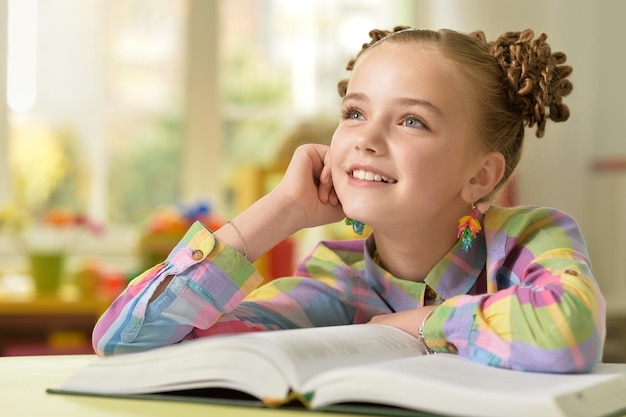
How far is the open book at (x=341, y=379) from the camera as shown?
0.76 meters

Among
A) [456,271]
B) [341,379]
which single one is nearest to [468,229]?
[456,271]

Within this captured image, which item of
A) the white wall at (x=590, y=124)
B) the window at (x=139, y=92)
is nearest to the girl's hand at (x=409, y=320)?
the white wall at (x=590, y=124)

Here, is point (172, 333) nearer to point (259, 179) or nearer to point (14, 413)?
point (14, 413)

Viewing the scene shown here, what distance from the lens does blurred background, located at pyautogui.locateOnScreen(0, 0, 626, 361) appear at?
3.76 m

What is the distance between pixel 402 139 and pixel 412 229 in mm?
135

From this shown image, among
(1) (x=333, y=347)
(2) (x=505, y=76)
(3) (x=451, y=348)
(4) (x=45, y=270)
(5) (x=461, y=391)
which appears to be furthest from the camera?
(4) (x=45, y=270)

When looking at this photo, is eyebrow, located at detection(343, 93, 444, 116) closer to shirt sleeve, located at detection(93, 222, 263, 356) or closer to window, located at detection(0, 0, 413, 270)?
shirt sleeve, located at detection(93, 222, 263, 356)

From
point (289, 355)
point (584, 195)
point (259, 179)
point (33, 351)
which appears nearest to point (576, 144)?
point (584, 195)

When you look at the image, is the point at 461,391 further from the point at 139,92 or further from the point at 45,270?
the point at 139,92

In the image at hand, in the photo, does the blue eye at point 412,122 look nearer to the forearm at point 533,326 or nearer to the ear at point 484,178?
the ear at point 484,178

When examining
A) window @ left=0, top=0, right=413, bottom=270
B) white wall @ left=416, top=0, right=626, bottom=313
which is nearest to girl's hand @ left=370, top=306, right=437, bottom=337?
white wall @ left=416, top=0, right=626, bottom=313

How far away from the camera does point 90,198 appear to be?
393 cm

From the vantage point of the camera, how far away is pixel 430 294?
50.1 inches

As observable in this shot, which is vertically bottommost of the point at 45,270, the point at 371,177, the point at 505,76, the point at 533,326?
the point at 45,270
